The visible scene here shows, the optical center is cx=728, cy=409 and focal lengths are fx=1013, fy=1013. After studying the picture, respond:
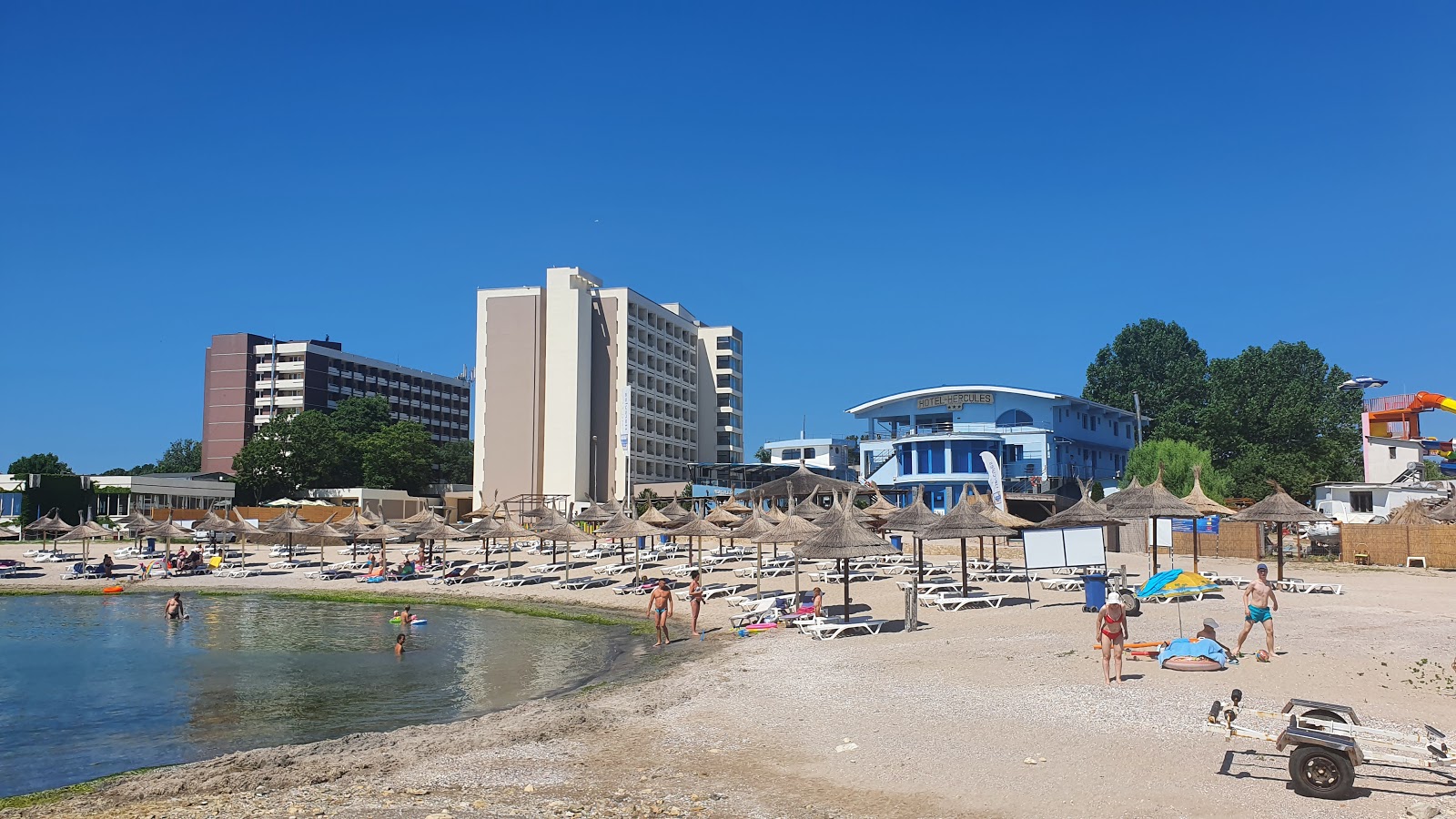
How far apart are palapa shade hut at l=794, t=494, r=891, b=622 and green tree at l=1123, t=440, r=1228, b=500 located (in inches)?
1433

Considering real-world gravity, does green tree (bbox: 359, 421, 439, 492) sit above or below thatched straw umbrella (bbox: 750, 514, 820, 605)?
above

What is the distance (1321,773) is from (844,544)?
13.9 m

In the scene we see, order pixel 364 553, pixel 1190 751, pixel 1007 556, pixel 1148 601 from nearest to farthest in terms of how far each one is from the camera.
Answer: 1. pixel 1190 751
2. pixel 1148 601
3. pixel 1007 556
4. pixel 364 553

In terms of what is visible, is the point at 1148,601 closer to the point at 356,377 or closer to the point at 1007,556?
the point at 1007,556

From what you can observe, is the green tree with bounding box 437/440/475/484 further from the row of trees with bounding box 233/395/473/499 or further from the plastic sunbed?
the plastic sunbed

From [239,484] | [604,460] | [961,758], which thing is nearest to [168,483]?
[239,484]

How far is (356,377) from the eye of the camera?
390 feet

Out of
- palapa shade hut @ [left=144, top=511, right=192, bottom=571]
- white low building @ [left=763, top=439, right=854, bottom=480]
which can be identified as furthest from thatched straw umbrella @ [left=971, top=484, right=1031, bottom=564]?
white low building @ [left=763, top=439, right=854, bottom=480]

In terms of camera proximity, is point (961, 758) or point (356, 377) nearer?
point (961, 758)

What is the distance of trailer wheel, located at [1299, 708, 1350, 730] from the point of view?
32.5 ft

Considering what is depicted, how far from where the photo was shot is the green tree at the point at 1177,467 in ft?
181

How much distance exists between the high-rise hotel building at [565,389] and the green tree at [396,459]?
26.0 feet

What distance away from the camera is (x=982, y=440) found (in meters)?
62.1

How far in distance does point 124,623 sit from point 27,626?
2872mm
